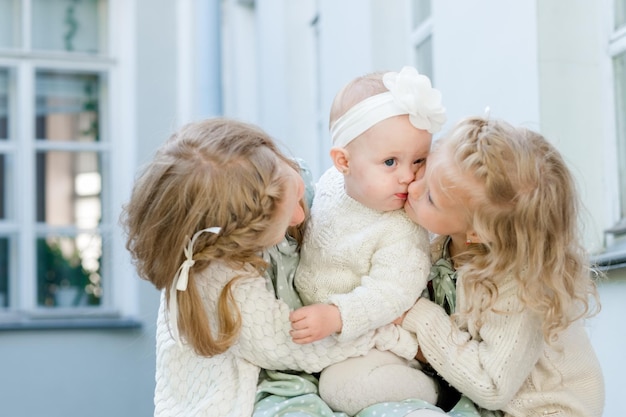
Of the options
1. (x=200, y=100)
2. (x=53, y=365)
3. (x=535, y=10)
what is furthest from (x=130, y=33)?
(x=535, y=10)

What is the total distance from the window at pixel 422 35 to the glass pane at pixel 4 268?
177 inches

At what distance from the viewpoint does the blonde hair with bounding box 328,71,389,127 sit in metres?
2.24

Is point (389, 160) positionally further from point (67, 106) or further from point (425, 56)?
point (67, 106)

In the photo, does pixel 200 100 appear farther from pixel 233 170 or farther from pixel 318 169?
pixel 233 170

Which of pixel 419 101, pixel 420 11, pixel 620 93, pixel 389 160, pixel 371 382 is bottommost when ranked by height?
pixel 371 382

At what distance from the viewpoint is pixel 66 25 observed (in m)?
8.50

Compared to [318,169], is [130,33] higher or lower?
higher

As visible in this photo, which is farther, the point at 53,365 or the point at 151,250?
the point at 53,365

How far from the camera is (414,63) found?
466 cm

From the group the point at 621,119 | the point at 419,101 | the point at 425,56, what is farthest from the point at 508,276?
the point at 425,56

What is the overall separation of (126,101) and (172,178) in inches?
254

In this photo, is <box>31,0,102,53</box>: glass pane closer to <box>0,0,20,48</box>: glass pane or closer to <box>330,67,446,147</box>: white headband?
<box>0,0,20,48</box>: glass pane

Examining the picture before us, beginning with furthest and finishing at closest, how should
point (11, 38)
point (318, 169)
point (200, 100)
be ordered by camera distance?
point (11, 38) < point (200, 100) < point (318, 169)

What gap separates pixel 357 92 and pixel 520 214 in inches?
16.8
